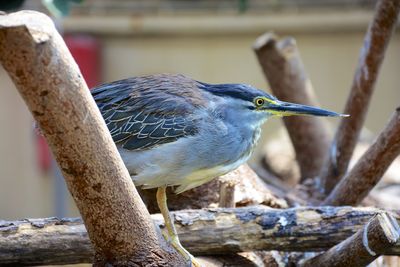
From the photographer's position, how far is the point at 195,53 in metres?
7.20

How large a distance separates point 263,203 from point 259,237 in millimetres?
635

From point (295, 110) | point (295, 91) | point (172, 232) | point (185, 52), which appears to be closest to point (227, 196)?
point (172, 232)

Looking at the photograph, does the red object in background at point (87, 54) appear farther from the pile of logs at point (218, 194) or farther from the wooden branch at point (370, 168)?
the wooden branch at point (370, 168)

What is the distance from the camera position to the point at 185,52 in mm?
7191

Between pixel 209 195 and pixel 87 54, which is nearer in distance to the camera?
pixel 209 195

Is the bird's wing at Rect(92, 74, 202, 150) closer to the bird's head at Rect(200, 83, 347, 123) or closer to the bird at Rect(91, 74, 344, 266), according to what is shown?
the bird at Rect(91, 74, 344, 266)

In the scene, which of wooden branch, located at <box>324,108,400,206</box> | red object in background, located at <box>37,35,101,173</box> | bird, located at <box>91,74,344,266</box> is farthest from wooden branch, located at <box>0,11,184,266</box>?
red object in background, located at <box>37,35,101,173</box>

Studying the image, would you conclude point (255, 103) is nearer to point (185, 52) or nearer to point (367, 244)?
point (367, 244)

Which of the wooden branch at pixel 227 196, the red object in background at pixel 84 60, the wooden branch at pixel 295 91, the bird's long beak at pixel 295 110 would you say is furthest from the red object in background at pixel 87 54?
the bird's long beak at pixel 295 110

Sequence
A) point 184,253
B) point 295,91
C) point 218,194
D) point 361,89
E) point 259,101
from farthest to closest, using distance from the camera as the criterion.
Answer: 1. point 295,91
2. point 361,89
3. point 218,194
4. point 259,101
5. point 184,253

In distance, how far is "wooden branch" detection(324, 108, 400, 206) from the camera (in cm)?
344

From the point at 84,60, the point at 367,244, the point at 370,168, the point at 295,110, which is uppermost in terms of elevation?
the point at 295,110

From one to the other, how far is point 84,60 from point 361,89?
3.42m

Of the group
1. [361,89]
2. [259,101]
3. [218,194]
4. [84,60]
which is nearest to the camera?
[259,101]
